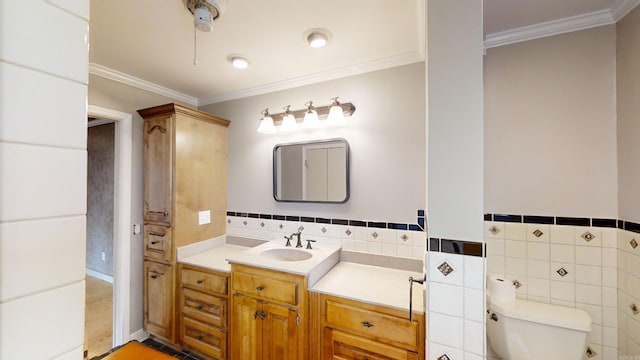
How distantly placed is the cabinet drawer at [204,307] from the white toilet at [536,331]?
1917mm

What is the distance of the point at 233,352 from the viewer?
188cm

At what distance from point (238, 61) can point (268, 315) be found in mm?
1941

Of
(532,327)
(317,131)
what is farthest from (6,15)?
(532,327)

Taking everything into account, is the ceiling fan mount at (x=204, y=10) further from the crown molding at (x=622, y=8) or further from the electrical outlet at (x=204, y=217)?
the crown molding at (x=622, y=8)

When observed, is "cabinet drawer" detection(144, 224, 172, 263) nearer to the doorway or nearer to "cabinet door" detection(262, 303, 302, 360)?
"cabinet door" detection(262, 303, 302, 360)

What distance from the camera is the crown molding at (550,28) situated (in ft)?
4.99

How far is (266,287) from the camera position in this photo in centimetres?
177

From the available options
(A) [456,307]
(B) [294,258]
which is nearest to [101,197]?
(B) [294,258]

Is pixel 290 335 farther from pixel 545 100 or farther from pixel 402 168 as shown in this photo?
pixel 545 100

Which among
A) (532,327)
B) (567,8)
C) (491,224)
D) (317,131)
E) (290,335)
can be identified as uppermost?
(567,8)

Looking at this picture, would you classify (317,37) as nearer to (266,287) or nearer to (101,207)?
(266,287)

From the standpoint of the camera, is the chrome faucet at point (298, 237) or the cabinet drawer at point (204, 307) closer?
the cabinet drawer at point (204, 307)

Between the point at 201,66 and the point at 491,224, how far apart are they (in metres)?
2.58

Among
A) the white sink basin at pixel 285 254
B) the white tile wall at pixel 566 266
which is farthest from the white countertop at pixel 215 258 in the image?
the white tile wall at pixel 566 266
